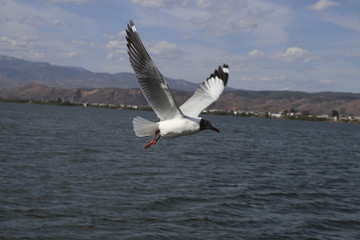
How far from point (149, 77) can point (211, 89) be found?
4.26m

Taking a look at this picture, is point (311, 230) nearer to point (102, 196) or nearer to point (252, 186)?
point (252, 186)

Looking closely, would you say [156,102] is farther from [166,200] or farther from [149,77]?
[166,200]

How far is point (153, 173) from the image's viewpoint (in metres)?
28.8

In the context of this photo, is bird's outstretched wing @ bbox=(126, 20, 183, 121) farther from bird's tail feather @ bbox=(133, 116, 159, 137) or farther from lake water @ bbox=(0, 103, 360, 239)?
lake water @ bbox=(0, 103, 360, 239)

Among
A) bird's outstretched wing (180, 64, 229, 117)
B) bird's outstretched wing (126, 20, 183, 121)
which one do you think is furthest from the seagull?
bird's outstretched wing (180, 64, 229, 117)

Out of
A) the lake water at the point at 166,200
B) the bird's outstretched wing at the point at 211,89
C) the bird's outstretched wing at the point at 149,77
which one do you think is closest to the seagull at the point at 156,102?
the bird's outstretched wing at the point at 149,77

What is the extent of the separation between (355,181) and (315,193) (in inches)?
311

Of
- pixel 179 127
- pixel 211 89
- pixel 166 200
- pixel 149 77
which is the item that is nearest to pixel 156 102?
pixel 149 77

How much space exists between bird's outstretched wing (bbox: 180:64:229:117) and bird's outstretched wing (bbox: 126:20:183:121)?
2793mm

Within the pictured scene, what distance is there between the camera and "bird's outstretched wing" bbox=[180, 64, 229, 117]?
14157 mm

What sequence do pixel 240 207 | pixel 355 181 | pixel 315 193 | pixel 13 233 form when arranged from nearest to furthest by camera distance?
1. pixel 13 233
2. pixel 240 207
3. pixel 315 193
4. pixel 355 181

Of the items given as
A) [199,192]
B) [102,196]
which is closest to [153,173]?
[199,192]

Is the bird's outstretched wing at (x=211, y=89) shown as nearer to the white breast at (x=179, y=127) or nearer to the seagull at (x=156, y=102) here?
the seagull at (x=156, y=102)

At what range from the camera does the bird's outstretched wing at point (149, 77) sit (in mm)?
10375
